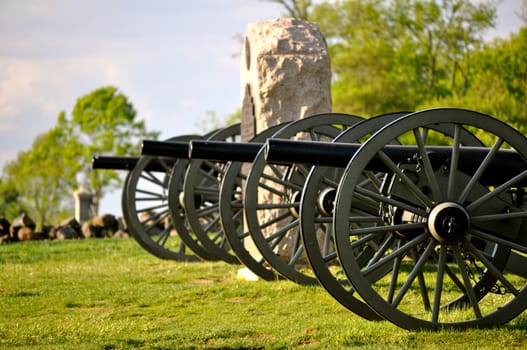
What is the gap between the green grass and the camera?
6.50 metres

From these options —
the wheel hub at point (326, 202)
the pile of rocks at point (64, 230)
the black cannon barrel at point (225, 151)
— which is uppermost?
the black cannon barrel at point (225, 151)

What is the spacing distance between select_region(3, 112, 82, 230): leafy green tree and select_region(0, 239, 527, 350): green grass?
27.8 metres

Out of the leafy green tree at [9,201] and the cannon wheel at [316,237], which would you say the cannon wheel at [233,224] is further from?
the leafy green tree at [9,201]

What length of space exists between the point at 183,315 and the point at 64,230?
13351 millimetres

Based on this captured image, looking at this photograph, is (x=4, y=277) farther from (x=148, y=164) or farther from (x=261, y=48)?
(x=261, y=48)

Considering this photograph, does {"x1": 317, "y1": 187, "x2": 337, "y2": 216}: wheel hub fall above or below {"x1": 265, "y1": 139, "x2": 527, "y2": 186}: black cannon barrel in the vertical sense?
below

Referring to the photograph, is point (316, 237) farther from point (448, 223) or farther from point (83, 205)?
point (83, 205)

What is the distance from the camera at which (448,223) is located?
6293 millimetres

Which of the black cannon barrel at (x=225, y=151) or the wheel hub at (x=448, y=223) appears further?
the black cannon barrel at (x=225, y=151)

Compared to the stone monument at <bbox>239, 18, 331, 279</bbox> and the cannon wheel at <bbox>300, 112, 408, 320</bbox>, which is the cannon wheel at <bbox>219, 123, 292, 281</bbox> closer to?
the stone monument at <bbox>239, 18, 331, 279</bbox>

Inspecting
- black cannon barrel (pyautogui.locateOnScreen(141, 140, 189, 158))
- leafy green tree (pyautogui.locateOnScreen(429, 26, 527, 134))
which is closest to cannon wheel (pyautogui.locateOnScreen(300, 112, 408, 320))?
black cannon barrel (pyautogui.locateOnScreen(141, 140, 189, 158))

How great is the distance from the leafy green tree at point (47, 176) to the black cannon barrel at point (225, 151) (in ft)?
103

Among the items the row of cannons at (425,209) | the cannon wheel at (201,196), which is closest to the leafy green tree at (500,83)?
the cannon wheel at (201,196)

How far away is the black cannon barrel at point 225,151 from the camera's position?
924 centimetres
